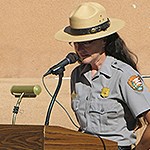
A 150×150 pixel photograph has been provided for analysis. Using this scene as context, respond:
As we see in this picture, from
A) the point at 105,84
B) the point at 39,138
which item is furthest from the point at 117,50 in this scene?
the point at 39,138

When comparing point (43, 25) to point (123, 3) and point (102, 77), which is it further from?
point (102, 77)

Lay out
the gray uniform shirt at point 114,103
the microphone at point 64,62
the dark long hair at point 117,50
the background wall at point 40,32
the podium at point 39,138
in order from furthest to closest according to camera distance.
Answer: the background wall at point 40,32 → the dark long hair at point 117,50 → the gray uniform shirt at point 114,103 → the microphone at point 64,62 → the podium at point 39,138

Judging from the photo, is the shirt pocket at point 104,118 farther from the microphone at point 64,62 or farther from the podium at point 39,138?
the podium at point 39,138

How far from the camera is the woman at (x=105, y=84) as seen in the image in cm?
301

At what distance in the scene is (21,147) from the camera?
239 cm

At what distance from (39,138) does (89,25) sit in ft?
3.14

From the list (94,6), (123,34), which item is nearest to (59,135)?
(94,6)

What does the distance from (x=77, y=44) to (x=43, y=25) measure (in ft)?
16.7

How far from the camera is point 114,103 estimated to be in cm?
304

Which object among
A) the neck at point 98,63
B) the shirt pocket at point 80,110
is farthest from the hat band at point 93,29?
the shirt pocket at point 80,110

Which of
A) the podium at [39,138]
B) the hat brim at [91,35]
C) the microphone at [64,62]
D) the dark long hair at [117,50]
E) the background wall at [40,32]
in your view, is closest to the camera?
the podium at [39,138]

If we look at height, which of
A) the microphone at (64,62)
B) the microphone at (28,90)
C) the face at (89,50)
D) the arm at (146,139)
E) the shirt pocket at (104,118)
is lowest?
the arm at (146,139)

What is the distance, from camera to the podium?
239cm

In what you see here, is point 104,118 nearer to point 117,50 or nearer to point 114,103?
point 114,103
